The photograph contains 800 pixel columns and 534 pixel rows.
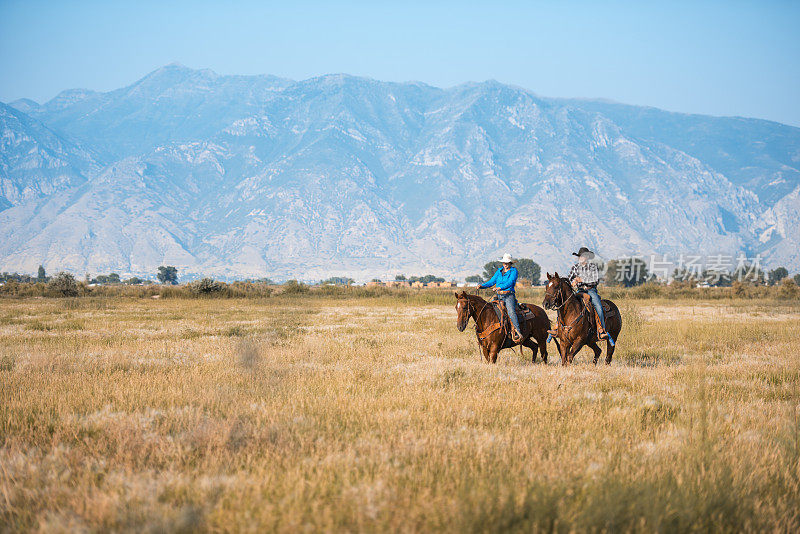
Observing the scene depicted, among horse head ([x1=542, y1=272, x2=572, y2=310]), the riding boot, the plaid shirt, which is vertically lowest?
the riding boot

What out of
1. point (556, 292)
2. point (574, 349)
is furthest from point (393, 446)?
point (574, 349)

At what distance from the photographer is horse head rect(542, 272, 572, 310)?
13.3m

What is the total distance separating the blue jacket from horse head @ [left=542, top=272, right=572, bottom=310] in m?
0.84

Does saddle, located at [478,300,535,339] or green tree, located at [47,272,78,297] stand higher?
saddle, located at [478,300,535,339]

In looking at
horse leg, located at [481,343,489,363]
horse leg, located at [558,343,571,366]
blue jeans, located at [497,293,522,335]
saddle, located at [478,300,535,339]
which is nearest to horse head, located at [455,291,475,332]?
saddle, located at [478,300,535,339]

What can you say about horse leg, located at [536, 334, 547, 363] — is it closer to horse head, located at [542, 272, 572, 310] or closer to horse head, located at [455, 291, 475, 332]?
horse head, located at [542, 272, 572, 310]

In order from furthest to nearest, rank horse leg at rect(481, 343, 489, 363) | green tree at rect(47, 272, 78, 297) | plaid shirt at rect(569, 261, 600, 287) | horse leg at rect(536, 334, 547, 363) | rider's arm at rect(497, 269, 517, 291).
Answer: green tree at rect(47, 272, 78, 297)
horse leg at rect(536, 334, 547, 363)
horse leg at rect(481, 343, 489, 363)
plaid shirt at rect(569, 261, 600, 287)
rider's arm at rect(497, 269, 517, 291)

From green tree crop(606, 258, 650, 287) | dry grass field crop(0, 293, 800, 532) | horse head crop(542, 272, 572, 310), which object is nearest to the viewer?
dry grass field crop(0, 293, 800, 532)

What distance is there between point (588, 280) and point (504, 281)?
6.92ft

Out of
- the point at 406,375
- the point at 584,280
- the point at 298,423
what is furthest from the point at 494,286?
the point at 298,423

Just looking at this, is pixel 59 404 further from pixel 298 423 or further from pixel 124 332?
pixel 124 332

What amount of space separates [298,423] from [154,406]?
9.18 ft

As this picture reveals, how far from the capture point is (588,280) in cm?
1420

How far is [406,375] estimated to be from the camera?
1247 cm
